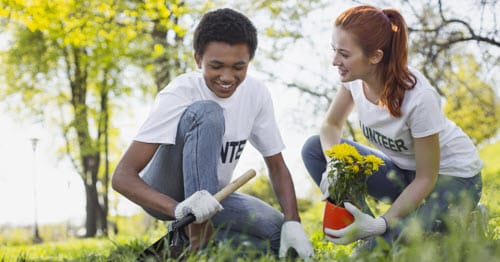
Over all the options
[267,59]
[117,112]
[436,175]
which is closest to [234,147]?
[436,175]

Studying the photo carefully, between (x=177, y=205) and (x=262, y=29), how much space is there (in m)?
5.36

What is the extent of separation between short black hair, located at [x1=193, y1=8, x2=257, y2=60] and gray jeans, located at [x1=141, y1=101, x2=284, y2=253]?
0.30 meters

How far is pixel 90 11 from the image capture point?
1156 cm

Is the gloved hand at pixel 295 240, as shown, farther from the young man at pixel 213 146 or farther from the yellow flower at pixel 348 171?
the yellow flower at pixel 348 171

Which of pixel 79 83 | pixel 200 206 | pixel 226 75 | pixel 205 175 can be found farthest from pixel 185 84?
pixel 79 83

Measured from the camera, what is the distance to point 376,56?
111 inches

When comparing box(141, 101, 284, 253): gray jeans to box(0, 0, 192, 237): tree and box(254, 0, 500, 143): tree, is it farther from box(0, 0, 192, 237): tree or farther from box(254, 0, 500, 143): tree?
box(0, 0, 192, 237): tree

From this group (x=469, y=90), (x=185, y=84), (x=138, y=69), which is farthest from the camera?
(x=138, y=69)

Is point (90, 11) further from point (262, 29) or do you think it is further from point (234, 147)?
point (234, 147)

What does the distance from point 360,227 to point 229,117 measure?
2.70 feet

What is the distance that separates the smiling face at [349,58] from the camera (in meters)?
2.79

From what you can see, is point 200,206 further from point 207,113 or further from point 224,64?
point 224,64

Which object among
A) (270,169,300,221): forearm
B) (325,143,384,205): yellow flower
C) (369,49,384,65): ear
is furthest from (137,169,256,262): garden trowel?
(369,49,384,65): ear

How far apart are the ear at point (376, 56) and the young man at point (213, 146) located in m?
0.55
